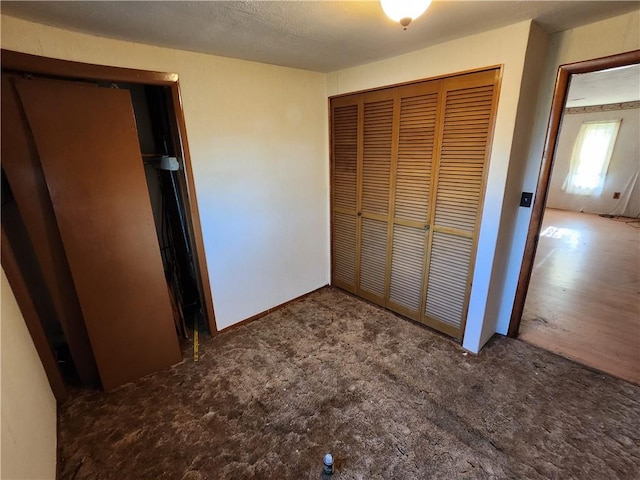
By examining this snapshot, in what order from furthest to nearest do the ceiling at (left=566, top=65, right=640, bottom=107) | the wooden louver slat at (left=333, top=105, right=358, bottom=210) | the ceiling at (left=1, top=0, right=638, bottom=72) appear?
the ceiling at (left=566, top=65, right=640, bottom=107) < the wooden louver slat at (left=333, top=105, right=358, bottom=210) < the ceiling at (left=1, top=0, right=638, bottom=72)

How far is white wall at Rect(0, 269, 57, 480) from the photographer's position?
108 cm

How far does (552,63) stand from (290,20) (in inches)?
64.1

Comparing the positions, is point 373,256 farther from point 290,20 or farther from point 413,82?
point 290,20

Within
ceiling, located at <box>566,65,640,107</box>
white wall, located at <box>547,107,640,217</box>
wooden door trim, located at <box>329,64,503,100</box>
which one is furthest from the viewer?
white wall, located at <box>547,107,640,217</box>

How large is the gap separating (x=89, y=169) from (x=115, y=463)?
156 centimetres

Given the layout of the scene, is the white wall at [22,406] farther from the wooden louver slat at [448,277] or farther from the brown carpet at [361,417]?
the wooden louver slat at [448,277]

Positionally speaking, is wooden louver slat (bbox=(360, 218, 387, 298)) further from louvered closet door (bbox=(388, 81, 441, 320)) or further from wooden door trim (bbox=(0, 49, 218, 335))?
wooden door trim (bbox=(0, 49, 218, 335))

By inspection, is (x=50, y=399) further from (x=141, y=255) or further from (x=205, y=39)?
(x=205, y=39)

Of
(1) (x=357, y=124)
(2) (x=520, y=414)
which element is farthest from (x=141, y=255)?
(2) (x=520, y=414)

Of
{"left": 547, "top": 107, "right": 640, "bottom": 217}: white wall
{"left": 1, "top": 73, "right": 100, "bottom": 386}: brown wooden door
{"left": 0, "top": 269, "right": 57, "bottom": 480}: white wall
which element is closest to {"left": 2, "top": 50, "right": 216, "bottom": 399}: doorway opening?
{"left": 1, "top": 73, "right": 100, "bottom": 386}: brown wooden door

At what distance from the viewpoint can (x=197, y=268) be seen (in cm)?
229

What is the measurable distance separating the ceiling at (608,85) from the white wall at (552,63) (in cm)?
120

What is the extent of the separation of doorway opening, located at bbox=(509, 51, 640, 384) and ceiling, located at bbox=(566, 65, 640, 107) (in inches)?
0.6

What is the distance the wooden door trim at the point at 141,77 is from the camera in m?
1.45
